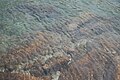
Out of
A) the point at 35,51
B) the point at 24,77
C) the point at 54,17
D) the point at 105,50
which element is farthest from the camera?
the point at 54,17

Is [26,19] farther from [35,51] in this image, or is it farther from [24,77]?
[24,77]

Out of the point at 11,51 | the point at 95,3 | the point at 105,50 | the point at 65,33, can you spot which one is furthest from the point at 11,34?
the point at 95,3

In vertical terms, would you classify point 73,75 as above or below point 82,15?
below

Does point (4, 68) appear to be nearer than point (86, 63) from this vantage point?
Yes

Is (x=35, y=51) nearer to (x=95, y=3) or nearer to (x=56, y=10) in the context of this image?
(x=56, y=10)

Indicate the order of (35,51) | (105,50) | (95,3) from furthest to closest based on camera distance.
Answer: (95,3), (105,50), (35,51)

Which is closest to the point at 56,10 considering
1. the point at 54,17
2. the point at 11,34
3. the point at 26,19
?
the point at 54,17
